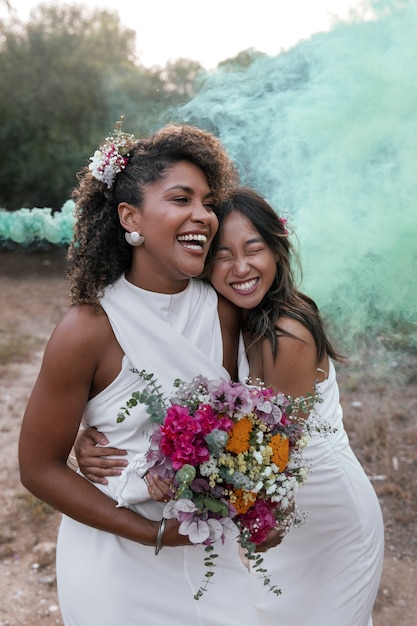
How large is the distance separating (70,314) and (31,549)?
9.97 feet

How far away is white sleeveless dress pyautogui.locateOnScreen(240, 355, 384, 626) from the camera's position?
289cm

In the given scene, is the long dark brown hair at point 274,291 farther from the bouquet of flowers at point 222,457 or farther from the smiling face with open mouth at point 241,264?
the bouquet of flowers at point 222,457

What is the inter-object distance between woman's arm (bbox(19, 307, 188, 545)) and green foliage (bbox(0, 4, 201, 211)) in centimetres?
1060

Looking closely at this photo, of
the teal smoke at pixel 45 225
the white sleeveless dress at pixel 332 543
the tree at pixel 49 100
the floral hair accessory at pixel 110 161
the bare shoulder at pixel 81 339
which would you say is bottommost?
the white sleeveless dress at pixel 332 543

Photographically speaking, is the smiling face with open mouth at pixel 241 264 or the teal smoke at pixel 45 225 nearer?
the smiling face with open mouth at pixel 241 264

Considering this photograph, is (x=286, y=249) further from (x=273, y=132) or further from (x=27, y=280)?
(x=27, y=280)

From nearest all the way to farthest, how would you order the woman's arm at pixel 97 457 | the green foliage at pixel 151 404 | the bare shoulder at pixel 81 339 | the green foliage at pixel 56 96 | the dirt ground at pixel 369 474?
the green foliage at pixel 151 404 → the bare shoulder at pixel 81 339 → the woman's arm at pixel 97 457 → the dirt ground at pixel 369 474 → the green foliage at pixel 56 96

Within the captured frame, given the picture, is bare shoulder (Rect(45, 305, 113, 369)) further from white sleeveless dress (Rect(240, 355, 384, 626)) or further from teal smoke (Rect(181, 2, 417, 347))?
teal smoke (Rect(181, 2, 417, 347))

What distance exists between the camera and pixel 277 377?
2.64m

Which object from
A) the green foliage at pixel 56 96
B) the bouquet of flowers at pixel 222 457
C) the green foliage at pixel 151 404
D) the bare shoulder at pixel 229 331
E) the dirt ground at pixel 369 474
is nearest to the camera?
the bouquet of flowers at pixel 222 457

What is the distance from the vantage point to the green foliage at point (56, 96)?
12594mm

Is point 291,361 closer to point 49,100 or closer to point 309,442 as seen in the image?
point 309,442

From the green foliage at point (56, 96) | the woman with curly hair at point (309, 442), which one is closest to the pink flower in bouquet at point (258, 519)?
the woman with curly hair at point (309, 442)

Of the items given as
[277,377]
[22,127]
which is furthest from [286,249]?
[22,127]
